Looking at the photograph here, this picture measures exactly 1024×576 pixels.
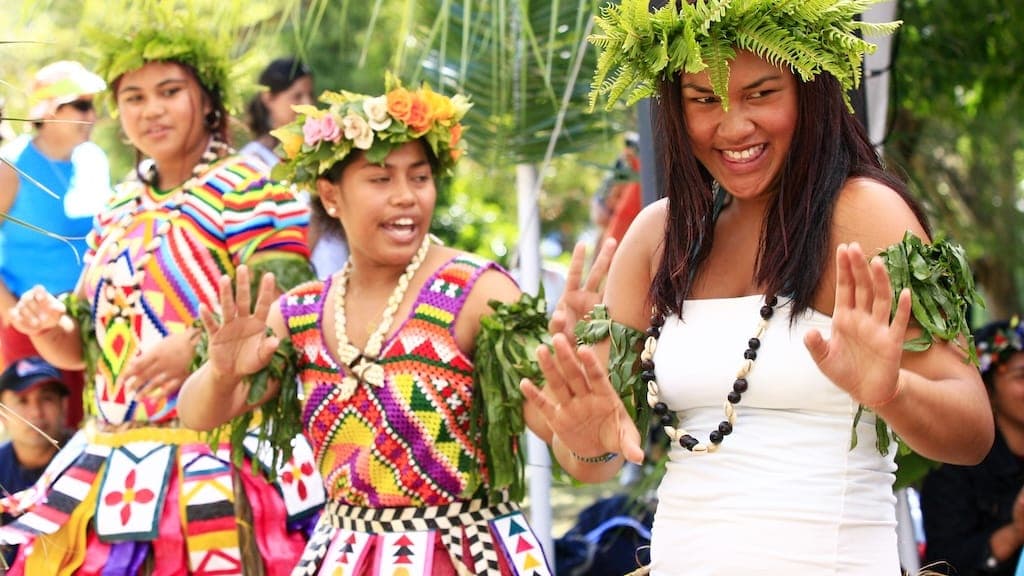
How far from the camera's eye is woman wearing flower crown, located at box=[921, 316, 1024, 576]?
14.5 ft

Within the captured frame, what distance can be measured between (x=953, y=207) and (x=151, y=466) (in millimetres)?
6462

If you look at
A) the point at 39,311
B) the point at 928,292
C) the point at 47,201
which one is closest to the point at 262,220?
the point at 39,311

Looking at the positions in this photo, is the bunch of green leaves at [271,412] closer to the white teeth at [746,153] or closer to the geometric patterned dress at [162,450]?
the geometric patterned dress at [162,450]

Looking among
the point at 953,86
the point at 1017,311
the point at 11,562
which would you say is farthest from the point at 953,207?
the point at 11,562

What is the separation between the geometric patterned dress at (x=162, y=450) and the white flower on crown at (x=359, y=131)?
0.64 m

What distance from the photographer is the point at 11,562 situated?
362 cm

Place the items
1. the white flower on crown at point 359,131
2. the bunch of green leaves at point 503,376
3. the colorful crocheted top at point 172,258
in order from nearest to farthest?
the bunch of green leaves at point 503,376 < the white flower on crown at point 359,131 < the colorful crocheted top at point 172,258

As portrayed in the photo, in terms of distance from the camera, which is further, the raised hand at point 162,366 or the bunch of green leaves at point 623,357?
the raised hand at point 162,366

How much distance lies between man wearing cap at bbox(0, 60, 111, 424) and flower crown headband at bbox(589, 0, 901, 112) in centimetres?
253

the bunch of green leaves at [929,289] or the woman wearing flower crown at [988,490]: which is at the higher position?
the bunch of green leaves at [929,289]

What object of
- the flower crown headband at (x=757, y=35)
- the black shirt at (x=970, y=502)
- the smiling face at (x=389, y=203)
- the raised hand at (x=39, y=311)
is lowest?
the black shirt at (x=970, y=502)

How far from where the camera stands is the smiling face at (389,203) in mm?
3156

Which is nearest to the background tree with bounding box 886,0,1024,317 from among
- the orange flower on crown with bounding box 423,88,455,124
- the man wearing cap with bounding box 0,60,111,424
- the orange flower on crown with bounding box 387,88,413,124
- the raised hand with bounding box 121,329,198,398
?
the orange flower on crown with bounding box 423,88,455,124

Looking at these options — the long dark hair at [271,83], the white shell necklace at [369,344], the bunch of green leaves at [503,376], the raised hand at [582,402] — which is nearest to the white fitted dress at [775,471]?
the raised hand at [582,402]
